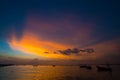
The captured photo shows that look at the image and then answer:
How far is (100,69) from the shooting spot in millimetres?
99125
